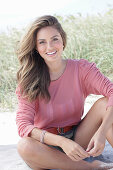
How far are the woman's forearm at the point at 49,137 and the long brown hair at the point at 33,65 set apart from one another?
292 millimetres

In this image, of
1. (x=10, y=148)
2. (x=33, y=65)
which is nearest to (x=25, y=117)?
(x=33, y=65)

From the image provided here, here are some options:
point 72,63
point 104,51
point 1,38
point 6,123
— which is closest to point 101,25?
point 104,51

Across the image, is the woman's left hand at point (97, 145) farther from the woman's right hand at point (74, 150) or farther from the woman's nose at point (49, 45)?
the woman's nose at point (49, 45)

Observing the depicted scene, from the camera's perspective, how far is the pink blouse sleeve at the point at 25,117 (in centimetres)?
230

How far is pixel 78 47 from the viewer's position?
17.9 feet

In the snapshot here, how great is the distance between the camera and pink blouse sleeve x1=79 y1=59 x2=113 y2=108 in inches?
95.5

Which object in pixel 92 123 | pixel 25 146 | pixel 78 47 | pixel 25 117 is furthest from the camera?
pixel 78 47

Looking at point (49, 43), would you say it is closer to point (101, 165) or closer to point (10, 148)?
point (101, 165)

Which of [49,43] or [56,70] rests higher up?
[49,43]

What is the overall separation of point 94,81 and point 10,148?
43.5 inches

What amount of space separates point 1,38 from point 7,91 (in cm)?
188

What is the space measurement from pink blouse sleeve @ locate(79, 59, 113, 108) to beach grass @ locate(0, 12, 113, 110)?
1982mm

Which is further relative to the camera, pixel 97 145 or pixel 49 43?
pixel 49 43

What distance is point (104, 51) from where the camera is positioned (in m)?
5.19
